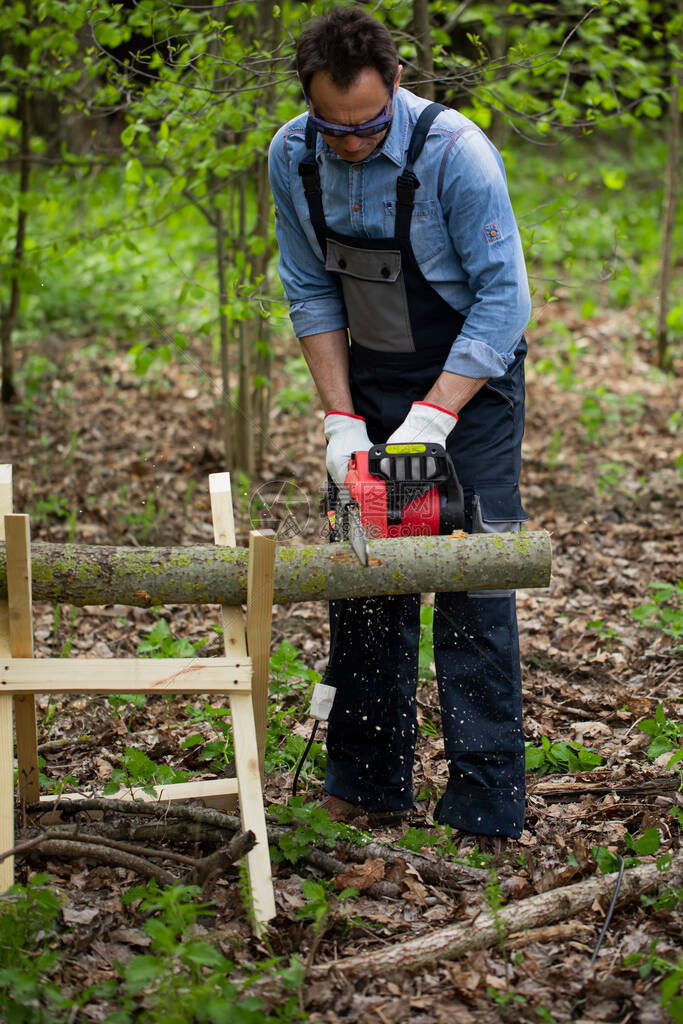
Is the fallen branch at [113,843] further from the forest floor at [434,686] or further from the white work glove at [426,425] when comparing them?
the white work glove at [426,425]

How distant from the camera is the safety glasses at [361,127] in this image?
2.52m

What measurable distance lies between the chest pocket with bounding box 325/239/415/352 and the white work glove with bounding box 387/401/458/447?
27 centimetres

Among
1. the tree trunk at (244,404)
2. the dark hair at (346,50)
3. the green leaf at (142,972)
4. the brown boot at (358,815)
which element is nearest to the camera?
the green leaf at (142,972)

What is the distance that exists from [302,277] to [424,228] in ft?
1.60

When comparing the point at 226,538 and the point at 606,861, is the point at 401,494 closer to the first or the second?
the point at 226,538

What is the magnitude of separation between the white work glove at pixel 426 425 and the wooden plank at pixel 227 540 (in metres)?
0.53

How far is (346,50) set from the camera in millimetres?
2439

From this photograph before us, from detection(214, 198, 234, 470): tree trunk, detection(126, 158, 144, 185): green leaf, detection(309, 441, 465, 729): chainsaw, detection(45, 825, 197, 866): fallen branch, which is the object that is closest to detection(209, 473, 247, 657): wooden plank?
detection(309, 441, 465, 729): chainsaw

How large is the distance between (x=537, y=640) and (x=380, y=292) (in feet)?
7.24

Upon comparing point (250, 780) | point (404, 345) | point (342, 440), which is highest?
point (404, 345)

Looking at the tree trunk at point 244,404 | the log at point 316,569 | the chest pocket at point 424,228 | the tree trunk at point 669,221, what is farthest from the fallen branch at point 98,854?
the tree trunk at point 669,221

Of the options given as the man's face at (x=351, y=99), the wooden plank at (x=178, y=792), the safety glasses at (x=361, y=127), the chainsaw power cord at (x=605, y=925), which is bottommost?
the chainsaw power cord at (x=605, y=925)

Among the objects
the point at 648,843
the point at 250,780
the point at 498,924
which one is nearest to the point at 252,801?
the point at 250,780

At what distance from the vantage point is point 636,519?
5.58 m
